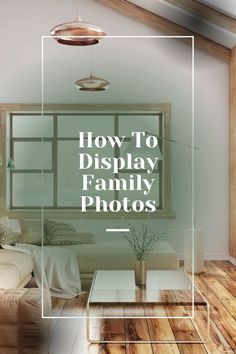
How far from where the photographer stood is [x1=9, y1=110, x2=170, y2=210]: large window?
3.01m

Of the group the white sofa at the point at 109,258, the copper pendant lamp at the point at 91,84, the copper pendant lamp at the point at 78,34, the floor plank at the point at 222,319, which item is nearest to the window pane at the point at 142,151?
the copper pendant lamp at the point at 91,84

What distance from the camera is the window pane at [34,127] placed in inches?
118

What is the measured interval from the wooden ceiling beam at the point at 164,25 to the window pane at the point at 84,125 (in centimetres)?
347

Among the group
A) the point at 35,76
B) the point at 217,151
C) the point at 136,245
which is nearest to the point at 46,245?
the point at 136,245

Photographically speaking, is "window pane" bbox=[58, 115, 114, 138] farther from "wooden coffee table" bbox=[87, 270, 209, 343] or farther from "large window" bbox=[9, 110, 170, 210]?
"wooden coffee table" bbox=[87, 270, 209, 343]

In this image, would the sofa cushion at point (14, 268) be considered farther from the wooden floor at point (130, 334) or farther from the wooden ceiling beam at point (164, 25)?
the wooden ceiling beam at point (164, 25)

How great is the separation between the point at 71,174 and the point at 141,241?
0.49 metres

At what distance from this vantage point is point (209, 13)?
5852mm

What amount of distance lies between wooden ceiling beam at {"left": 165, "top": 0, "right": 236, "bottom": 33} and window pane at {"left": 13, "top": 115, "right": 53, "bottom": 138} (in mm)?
3232

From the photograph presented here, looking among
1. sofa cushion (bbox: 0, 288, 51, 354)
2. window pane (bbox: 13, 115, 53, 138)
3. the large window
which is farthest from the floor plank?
window pane (bbox: 13, 115, 53, 138)

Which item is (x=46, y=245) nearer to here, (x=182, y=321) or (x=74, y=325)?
(x=74, y=325)

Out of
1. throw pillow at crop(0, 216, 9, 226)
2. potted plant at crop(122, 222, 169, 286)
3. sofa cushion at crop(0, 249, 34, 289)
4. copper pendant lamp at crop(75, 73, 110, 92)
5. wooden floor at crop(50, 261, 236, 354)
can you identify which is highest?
copper pendant lamp at crop(75, 73, 110, 92)

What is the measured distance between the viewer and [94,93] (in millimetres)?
3025

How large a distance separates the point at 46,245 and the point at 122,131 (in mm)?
687
